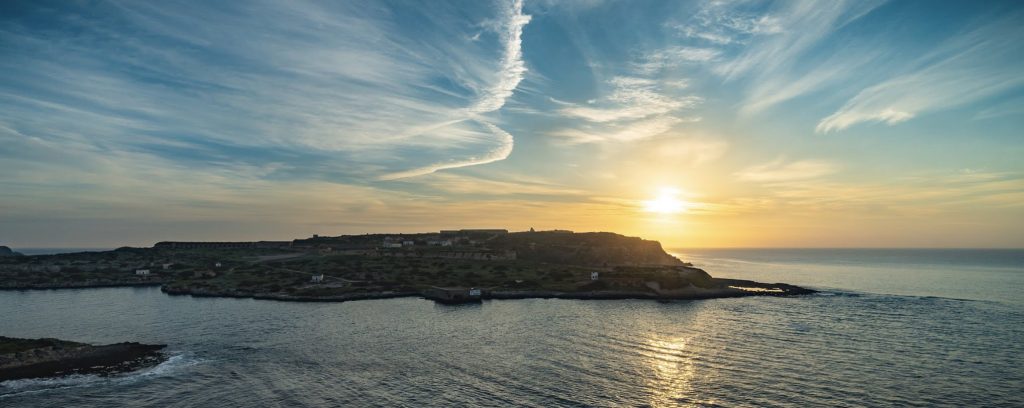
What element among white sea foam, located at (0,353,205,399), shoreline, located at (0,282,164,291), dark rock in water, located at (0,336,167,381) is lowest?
white sea foam, located at (0,353,205,399)

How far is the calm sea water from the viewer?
47.3 meters

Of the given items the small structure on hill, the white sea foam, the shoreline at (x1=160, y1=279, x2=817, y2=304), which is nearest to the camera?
the white sea foam

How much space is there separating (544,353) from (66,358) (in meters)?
56.5

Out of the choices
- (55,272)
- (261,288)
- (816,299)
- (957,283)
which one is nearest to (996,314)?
(816,299)

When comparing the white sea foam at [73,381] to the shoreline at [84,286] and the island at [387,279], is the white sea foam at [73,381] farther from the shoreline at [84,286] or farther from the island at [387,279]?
the shoreline at [84,286]

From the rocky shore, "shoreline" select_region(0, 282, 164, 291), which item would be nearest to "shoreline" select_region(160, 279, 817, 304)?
the rocky shore

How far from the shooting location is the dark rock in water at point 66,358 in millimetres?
54781

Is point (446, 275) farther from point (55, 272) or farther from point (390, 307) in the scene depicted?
point (55, 272)

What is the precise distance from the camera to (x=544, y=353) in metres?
63.9

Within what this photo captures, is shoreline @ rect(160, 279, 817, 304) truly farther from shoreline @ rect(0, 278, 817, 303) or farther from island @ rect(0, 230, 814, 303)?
island @ rect(0, 230, 814, 303)

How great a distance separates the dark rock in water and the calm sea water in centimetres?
297

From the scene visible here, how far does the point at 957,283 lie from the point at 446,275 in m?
166

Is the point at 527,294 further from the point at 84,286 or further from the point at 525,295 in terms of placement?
the point at 84,286

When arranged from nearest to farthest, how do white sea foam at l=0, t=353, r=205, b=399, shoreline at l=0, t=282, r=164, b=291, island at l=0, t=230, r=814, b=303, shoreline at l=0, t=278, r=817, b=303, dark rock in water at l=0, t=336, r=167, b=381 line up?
white sea foam at l=0, t=353, r=205, b=399, dark rock in water at l=0, t=336, r=167, b=381, shoreline at l=0, t=278, r=817, b=303, island at l=0, t=230, r=814, b=303, shoreline at l=0, t=282, r=164, b=291
